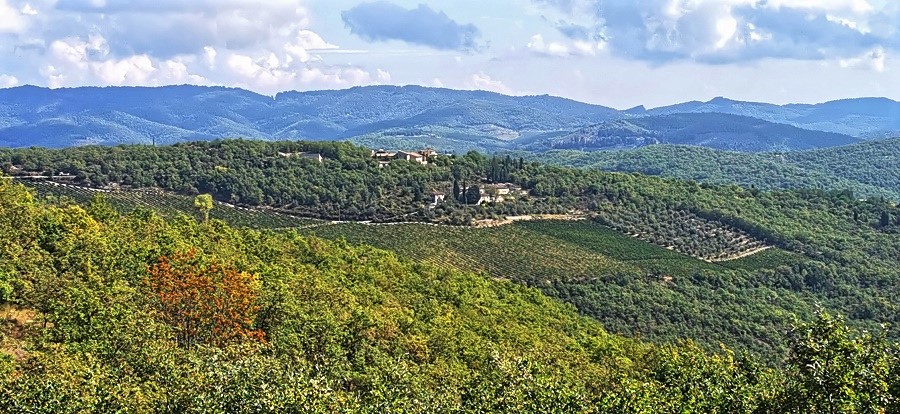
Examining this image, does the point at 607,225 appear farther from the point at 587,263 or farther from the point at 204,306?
the point at 204,306

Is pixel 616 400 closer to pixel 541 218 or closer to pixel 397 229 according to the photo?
pixel 397 229

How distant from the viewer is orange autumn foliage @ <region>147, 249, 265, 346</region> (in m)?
31.8

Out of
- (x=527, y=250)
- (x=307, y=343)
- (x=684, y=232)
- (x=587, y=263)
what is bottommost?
(x=587, y=263)

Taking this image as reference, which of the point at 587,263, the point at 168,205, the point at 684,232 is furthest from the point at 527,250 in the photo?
the point at 168,205

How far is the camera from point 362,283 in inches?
1930

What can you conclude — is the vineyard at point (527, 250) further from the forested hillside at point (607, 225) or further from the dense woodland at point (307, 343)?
the dense woodland at point (307, 343)

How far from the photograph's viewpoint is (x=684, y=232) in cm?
10038

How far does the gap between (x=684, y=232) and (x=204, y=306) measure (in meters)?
79.1

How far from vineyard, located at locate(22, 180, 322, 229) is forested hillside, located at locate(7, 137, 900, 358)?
9.65 ft

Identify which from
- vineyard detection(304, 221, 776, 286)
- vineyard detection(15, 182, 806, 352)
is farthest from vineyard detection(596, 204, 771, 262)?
vineyard detection(304, 221, 776, 286)

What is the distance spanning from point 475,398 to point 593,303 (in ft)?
171

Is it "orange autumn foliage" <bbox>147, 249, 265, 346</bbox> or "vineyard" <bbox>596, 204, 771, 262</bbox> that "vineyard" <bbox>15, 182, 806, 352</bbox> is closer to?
"vineyard" <bbox>596, 204, 771, 262</bbox>

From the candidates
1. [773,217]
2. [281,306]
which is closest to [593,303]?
[281,306]

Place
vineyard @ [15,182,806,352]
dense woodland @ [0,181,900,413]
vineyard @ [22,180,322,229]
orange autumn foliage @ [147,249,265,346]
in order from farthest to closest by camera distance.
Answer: vineyard @ [22,180,322,229] → vineyard @ [15,182,806,352] → orange autumn foliage @ [147,249,265,346] → dense woodland @ [0,181,900,413]
